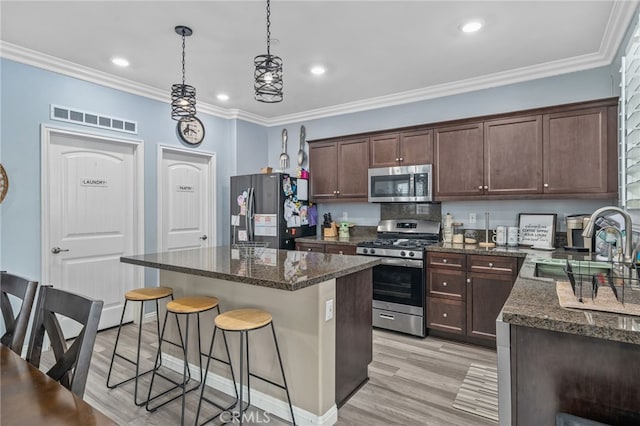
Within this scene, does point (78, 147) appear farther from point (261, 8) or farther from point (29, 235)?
point (261, 8)

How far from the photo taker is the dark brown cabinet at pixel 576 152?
120 inches

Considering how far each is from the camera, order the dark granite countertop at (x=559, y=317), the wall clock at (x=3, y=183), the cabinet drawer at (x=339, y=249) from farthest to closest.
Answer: the cabinet drawer at (x=339, y=249) < the wall clock at (x=3, y=183) < the dark granite countertop at (x=559, y=317)

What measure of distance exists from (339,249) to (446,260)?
123 centimetres

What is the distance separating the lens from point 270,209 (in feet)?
14.6

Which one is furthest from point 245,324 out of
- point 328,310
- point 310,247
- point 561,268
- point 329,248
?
point 310,247

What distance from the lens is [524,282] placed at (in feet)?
5.76

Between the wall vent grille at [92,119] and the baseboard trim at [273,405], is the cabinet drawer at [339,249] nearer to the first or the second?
the baseboard trim at [273,405]

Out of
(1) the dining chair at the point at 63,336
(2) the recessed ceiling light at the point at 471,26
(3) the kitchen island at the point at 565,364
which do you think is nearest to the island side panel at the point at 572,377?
(3) the kitchen island at the point at 565,364

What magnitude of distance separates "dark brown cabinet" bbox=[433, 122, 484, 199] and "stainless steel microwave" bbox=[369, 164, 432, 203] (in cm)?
12

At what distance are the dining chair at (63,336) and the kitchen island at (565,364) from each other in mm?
1420

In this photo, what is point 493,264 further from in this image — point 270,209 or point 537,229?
point 270,209

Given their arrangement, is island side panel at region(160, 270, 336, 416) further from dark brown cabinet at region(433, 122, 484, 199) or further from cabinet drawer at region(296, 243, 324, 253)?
dark brown cabinet at region(433, 122, 484, 199)

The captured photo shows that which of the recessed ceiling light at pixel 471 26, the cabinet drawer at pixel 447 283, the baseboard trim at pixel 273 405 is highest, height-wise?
the recessed ceiling light at pixel 471 26

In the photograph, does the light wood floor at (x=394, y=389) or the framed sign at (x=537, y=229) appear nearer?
the light wood floor at (x=394, y=389)
